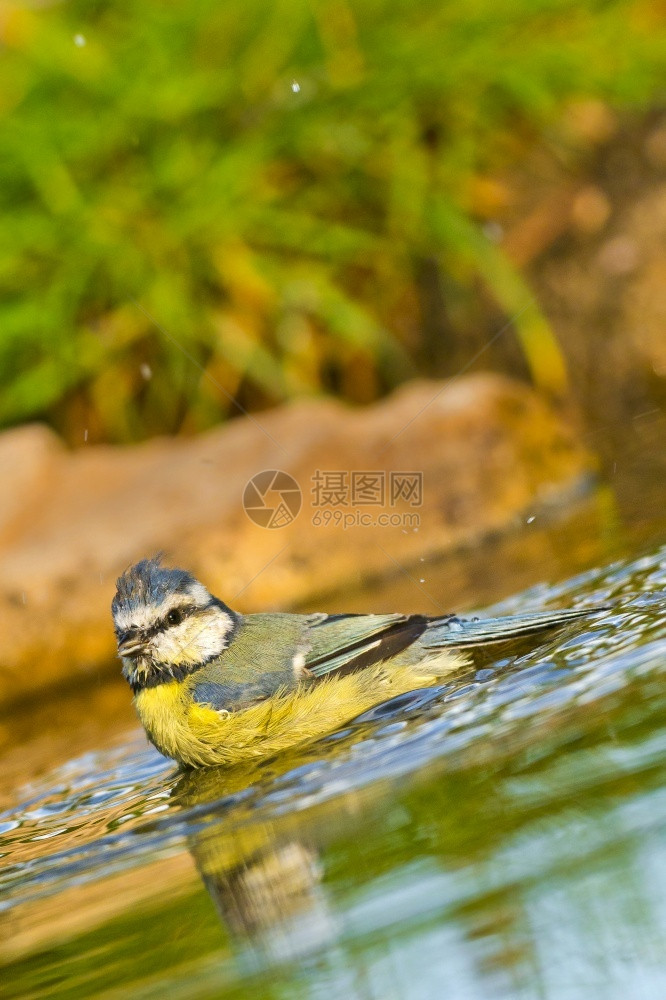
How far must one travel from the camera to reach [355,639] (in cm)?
347

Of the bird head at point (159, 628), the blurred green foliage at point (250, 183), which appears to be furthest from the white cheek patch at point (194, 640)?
the blurred green foliage at point (250, 183)

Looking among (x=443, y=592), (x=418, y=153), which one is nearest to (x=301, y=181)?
(x=418, y=153)

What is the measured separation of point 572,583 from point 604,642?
3.14 ft

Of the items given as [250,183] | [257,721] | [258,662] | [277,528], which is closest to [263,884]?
[257,721]

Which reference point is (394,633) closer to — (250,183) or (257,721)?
(257,721)

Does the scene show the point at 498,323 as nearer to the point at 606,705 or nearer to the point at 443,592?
the point at 443,592

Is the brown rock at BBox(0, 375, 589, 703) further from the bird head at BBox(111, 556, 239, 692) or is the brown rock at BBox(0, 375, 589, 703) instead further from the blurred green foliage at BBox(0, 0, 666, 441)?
the bird head at BBox(111, 556, 239, 692)

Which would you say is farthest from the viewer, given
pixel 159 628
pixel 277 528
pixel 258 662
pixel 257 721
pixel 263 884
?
pixel 277 528

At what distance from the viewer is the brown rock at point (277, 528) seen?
5488mm

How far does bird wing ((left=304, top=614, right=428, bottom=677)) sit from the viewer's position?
3.43 meters

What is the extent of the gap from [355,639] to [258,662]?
10.2 inches

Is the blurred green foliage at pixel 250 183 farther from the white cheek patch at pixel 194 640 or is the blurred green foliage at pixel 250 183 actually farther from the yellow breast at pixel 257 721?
the yellow breast at pixel 257 721

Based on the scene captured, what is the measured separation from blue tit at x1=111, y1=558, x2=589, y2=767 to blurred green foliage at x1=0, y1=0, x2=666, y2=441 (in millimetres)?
3303

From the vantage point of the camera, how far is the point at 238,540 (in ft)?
18.4
